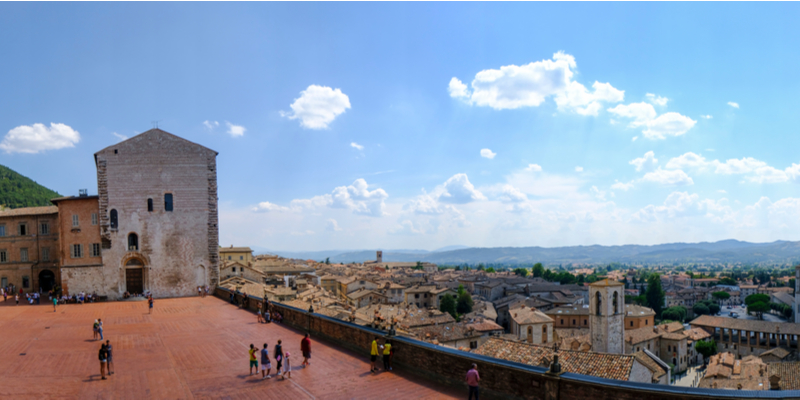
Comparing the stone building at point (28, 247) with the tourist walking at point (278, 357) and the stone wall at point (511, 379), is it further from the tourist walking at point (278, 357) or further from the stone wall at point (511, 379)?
the stone wall at point (511, 379)

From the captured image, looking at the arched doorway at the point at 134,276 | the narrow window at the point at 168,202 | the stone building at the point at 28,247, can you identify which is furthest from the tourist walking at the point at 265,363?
the stone building at the point at 28,247

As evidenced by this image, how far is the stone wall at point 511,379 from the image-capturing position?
7.11m

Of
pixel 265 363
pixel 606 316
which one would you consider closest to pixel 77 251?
pixel 265 363

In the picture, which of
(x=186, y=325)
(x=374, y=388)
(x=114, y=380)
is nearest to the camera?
(x=374, y=388)

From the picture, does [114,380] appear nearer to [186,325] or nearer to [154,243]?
[186,325]

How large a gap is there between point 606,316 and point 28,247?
48.3 metres

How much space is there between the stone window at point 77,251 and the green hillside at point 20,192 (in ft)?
153

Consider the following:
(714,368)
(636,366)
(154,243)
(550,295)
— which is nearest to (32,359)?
(154,243)

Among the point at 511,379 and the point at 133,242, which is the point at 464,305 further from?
the point at 511,379

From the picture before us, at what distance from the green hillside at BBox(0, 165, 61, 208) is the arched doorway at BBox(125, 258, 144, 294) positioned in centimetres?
4896

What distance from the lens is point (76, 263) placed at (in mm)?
30797

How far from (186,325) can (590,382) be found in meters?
17.8

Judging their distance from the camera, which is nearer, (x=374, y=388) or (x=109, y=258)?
(x=374, y=388)

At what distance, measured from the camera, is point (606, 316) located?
126ft
